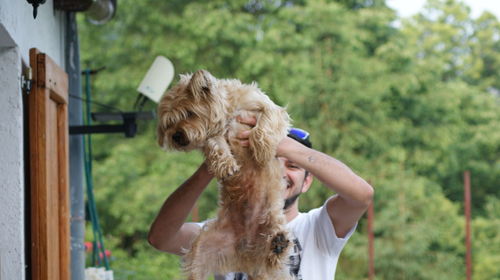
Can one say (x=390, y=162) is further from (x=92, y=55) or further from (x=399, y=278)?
(x=92, y=55)

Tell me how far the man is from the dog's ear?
282 mm

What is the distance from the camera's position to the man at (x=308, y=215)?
2643 mm

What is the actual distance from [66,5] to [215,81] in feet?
8.46

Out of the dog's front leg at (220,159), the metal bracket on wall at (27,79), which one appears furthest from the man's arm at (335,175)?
the metal bracket on wall at (27,79)


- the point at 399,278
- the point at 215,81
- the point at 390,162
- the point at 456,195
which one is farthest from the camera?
the point at 456,195

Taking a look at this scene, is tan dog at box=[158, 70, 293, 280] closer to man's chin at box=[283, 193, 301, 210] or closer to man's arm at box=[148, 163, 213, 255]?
man's arm at box=[148, 163, 213, 255]

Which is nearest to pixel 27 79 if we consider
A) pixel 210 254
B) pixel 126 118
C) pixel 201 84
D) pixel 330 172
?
pixel 201 84

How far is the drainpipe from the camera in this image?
5.24 metres

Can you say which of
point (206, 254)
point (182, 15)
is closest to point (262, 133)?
point (206, 254)

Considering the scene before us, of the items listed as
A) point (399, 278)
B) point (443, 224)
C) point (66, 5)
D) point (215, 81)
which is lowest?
point (399, 278)

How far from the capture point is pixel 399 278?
1248 cm

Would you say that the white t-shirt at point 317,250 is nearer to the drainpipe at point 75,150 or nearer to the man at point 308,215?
the man at point 308,215

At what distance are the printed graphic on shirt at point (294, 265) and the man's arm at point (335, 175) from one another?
0.32 meters

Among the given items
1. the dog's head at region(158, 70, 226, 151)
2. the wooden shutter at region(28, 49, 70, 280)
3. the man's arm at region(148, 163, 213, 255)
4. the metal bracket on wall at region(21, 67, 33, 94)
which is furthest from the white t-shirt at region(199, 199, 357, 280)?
the metal bracket on wall at region(21, 67, 33, 94)
